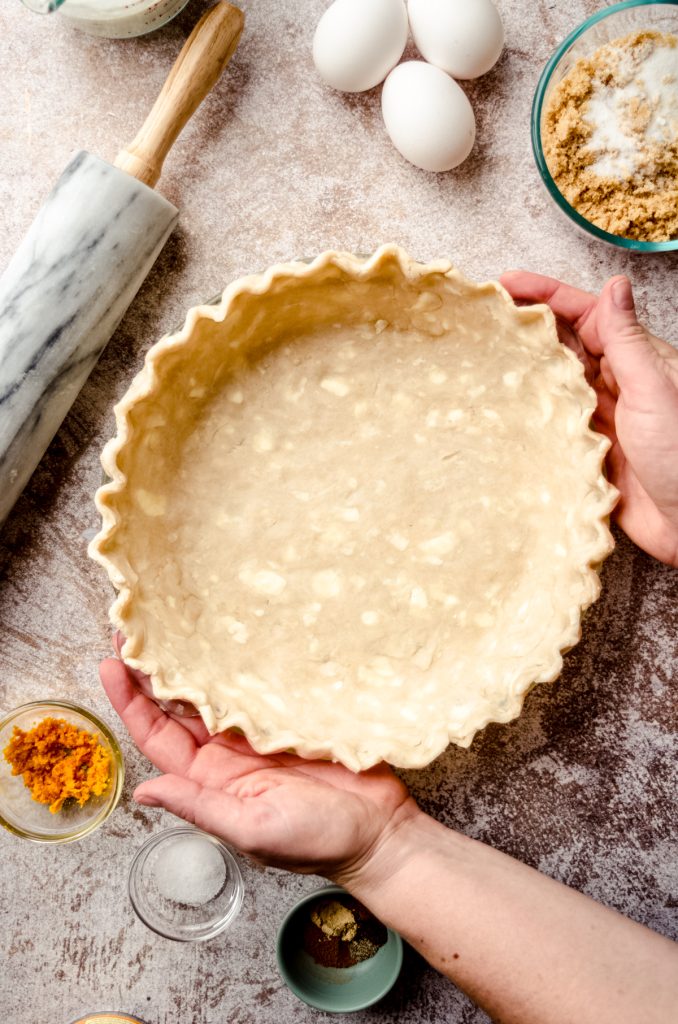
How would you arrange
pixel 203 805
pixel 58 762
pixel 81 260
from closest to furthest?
pixel 203 805 < pixel 81 260 < pixel 58 762

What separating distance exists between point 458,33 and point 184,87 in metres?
0.43

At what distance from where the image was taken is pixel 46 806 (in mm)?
1403

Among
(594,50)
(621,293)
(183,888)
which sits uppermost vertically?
(594,50)

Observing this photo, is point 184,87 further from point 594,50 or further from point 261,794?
point 261,794

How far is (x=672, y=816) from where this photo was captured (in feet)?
4.71

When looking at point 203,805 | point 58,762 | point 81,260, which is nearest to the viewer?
point 203,805

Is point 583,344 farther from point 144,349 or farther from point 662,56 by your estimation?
point 144,349

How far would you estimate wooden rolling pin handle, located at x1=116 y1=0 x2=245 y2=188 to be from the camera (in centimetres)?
130

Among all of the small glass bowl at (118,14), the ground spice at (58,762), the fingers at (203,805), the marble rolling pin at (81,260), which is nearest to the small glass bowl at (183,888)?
the ground spice at (58,762)

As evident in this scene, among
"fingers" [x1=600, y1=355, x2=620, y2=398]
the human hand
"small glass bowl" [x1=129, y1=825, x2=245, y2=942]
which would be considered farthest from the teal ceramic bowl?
"fingers" [x1=600, y1=355, x2=620, y2=398]

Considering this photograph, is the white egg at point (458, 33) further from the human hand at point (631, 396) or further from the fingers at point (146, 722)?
the fingers at point (146, 722)

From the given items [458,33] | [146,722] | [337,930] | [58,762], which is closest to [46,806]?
[58,762]

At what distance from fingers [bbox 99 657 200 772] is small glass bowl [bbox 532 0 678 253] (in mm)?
1021

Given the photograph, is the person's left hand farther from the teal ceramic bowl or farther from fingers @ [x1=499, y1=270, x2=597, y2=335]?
fingers @ [x1=499, y1=270, x2=597, y2=335]
